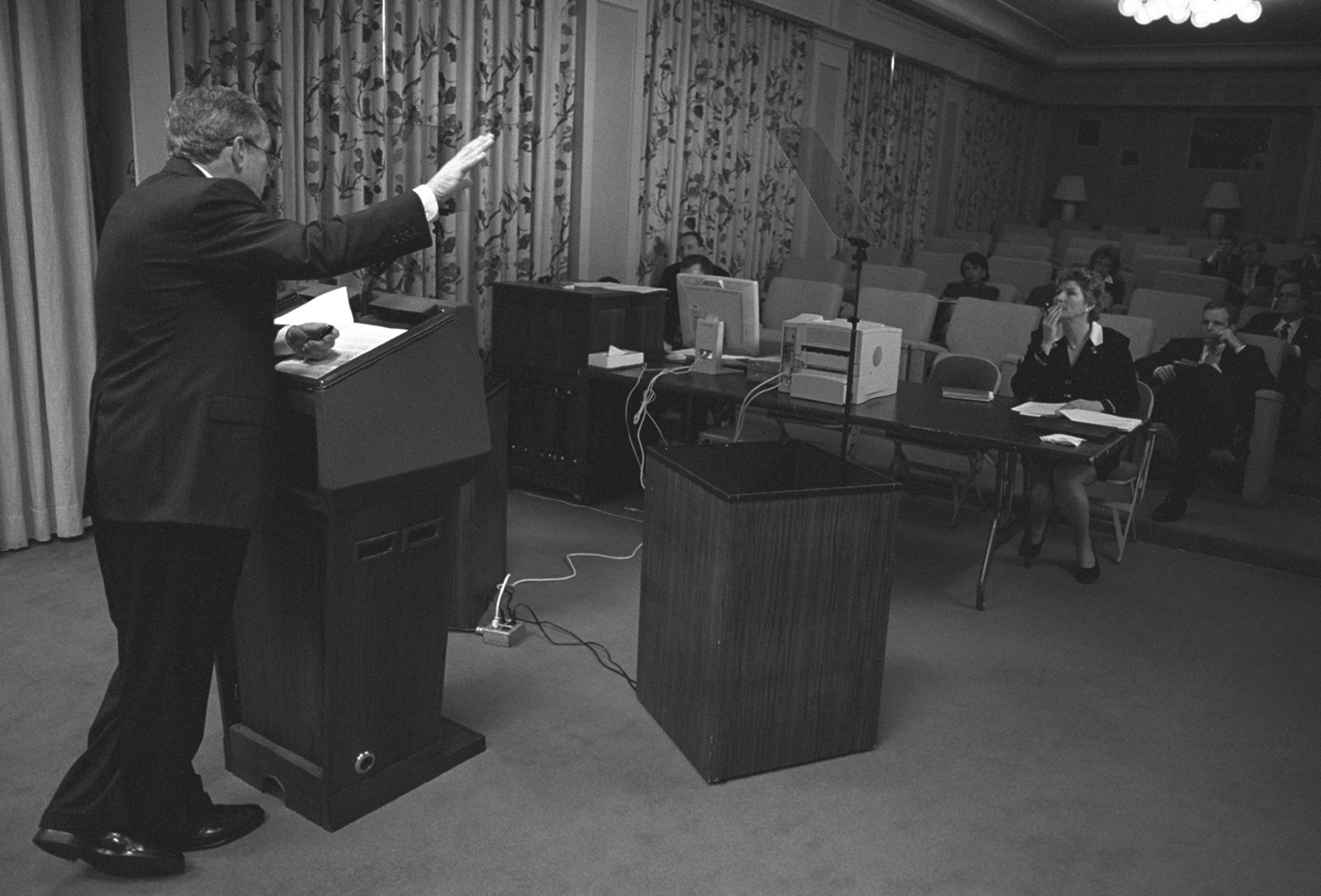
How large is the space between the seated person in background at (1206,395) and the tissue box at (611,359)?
2.62 meters

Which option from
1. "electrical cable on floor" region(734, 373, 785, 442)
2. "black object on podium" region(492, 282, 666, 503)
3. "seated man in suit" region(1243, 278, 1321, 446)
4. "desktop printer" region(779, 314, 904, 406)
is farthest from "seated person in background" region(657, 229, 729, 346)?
"seated man in suit" region(1243, 278, 1321, 446)

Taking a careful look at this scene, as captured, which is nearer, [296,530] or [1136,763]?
[296,530]

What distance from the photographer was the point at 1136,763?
2.90m

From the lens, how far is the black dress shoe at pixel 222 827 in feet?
7.50

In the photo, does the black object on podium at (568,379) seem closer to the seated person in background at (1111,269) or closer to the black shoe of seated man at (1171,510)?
the black shoe of seated man at (1171,510)

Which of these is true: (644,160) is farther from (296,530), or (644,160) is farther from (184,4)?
(296,530)

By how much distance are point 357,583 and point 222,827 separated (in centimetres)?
62

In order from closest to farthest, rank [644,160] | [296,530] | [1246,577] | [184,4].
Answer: [296,530] < [184,4] < [1246,577] < [644,160]

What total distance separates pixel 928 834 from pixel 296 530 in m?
1.57

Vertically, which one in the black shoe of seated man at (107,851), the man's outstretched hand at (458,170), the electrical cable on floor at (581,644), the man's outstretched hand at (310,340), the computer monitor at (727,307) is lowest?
the electrical cable on floor at (581,644)

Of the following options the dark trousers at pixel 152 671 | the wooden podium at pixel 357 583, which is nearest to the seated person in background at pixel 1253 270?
the wooden podium at pixel 357 583

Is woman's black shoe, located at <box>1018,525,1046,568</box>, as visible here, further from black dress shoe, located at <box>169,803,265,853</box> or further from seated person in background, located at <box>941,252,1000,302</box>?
seated person in background, located at <box>941,252,1000,302</box>

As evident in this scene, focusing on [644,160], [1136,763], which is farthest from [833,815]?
[644,160]

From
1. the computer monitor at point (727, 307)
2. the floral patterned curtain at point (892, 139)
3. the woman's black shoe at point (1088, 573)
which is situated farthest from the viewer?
the floral patterned curtain at point (892, 139)
